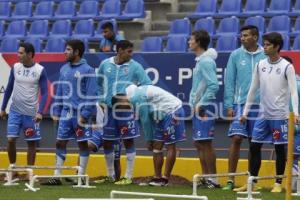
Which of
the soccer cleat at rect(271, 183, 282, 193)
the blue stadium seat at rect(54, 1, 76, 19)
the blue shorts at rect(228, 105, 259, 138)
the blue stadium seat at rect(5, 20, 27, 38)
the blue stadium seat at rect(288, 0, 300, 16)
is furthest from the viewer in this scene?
the blue stadium seat at rect(54, 1, 76, 19)

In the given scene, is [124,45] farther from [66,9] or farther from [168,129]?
[66,9]

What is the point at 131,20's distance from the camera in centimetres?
2080

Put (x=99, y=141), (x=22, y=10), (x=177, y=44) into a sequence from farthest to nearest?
(x=22, y=10) → (x=177, y=44) → (x=99, y=141)

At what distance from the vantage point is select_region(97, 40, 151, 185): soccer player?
14.1 m

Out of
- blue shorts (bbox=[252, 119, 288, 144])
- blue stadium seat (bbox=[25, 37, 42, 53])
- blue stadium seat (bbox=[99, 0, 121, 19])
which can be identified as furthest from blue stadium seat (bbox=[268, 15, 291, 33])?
blue shorts (bbox=[252, 119, 288, 144])

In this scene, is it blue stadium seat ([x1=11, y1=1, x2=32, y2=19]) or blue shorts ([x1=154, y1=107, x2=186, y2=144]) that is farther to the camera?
blue stadium seat ([x1=11, y1=1, x2=32, y2=19])

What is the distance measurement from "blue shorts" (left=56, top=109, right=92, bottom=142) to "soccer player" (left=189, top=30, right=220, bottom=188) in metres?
1.73

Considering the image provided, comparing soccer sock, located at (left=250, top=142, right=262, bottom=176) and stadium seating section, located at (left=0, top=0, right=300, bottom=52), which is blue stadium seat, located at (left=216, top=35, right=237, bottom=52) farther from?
soccer sock, located at (left=250, top=142, right=262, bottom=176)

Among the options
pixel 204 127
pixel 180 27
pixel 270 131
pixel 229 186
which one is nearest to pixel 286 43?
pixel 180 27

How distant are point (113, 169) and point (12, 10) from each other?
30.1 ft

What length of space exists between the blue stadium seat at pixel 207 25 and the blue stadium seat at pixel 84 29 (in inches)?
100

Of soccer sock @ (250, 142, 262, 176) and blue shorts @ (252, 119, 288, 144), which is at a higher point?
blue shorts @ (252, 119, 288, 144)

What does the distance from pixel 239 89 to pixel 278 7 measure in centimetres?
637

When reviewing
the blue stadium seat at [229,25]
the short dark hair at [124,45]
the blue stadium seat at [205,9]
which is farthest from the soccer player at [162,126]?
the blue stadium seat at [205,9]
